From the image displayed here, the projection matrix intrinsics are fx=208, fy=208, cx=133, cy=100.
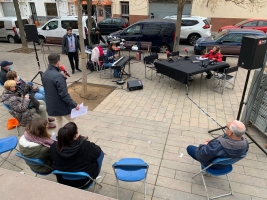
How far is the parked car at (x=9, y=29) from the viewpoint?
1259 cm

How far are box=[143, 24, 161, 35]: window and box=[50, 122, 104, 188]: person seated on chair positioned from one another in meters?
8.64

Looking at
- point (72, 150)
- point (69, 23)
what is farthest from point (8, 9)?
point (72, 150)

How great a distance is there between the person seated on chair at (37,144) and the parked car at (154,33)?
806 cm

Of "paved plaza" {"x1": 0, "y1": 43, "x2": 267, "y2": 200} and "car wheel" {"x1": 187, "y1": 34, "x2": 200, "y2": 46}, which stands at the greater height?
"car wheel" {"x1": 187, "y1": 34, "x2": 200, "y2": 46}

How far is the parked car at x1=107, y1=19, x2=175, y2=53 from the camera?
9.98m

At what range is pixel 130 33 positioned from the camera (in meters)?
10.3

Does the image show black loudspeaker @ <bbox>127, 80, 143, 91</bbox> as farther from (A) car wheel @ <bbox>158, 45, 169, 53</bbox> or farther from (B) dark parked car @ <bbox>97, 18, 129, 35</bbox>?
(B) dark parked car @ <bbox>97, 18, 129, 35</bbox>

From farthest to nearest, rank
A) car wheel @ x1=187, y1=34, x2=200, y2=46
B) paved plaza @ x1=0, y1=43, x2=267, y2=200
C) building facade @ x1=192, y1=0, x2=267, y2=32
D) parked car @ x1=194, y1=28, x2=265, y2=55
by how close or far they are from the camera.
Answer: building facade @ x1=192, y1=0, x2=267, y2=32 < car wheel @ x1=187, y1=34, x2=200, y2=46 < parked car @ x1=194, y1=28, x2=265, y2=55 < paved plaza @ x1=0, y1=43, x2=267, y2=200

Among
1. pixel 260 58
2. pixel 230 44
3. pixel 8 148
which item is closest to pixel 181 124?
pixel 260 58

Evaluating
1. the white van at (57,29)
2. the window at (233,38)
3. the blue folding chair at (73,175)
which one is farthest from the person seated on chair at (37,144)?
the white van at (57,29)

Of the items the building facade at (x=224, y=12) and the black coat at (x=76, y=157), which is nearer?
the black coat at (x=76, y=157)

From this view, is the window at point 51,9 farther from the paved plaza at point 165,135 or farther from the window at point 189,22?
the paved plaza at point 165,135

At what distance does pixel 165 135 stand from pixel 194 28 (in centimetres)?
963

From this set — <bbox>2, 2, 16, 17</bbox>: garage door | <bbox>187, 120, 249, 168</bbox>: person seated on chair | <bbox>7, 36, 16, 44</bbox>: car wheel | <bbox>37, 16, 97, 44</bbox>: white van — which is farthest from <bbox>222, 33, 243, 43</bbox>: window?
<bbox>2, 2, 16, 17</bbox>: garage door
